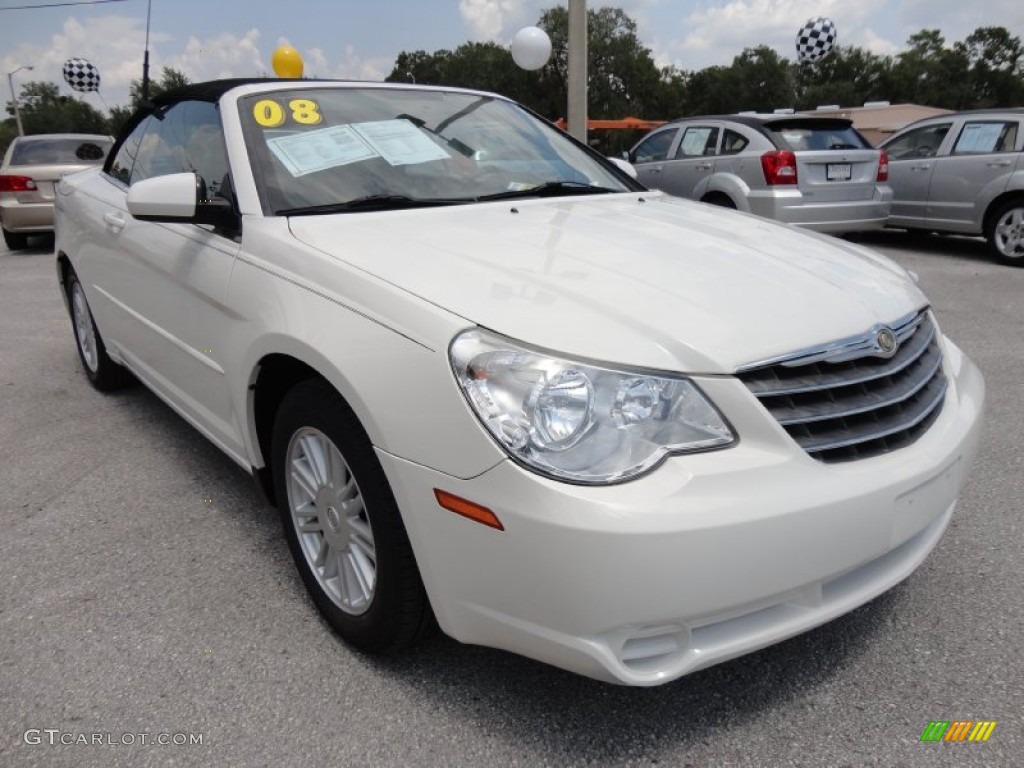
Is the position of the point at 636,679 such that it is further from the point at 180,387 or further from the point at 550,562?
the point at 180,387

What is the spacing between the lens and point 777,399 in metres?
1.67

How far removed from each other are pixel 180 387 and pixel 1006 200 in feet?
26.5

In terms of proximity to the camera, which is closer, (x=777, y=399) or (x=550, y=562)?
(x=550, y=562)

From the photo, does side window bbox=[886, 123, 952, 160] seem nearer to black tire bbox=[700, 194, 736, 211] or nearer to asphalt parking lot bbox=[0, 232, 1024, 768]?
black tire bbox=[700, 194, 736, 211]

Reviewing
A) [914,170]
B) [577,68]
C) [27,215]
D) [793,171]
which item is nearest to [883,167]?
[914,170]

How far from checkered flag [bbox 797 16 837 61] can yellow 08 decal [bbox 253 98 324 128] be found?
19454 millimetres

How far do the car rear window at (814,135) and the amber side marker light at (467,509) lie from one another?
23.9 ft

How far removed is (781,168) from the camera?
25.4 feet

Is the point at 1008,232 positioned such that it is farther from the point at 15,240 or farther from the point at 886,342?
the point at 15,240

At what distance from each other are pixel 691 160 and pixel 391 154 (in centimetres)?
670

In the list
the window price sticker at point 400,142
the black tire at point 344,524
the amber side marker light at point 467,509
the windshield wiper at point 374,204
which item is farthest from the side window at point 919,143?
the amber side marker light at point 467,509

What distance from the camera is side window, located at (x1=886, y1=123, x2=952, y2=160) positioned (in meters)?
8.68

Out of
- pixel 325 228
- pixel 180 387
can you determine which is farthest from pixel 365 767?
pixel 180 387

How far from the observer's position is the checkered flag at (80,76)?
23016 mm
